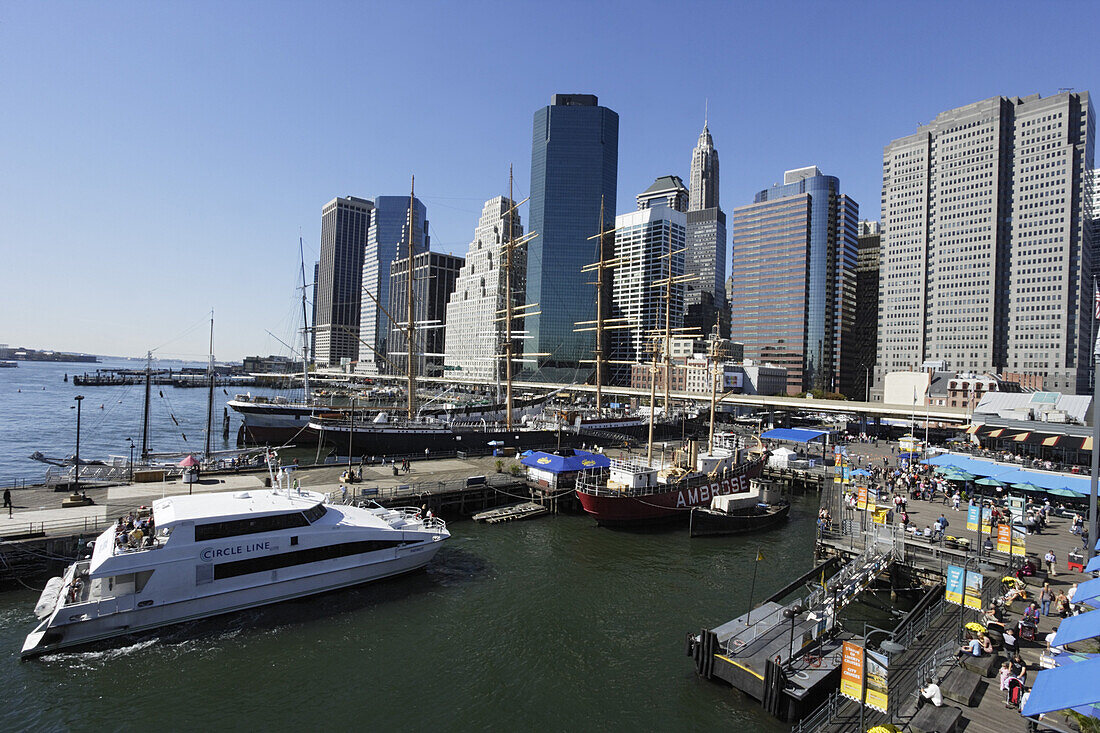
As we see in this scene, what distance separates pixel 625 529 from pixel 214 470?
1184 inches

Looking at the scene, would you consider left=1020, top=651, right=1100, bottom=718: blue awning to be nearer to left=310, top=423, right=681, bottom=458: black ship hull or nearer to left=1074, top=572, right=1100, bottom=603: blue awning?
left=1074, top=572, right=1100, bottom=603: blue awning

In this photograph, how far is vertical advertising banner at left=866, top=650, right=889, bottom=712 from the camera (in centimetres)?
1284

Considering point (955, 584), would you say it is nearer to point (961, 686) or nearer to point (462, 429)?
point (961, 686)

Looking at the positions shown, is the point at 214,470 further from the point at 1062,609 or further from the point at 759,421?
the point at 759,421

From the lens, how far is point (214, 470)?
1558 inches

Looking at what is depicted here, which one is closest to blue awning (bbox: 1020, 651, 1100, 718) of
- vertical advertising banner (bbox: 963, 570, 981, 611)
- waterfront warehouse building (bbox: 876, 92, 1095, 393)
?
vertical advertising banner (bbox: 963, 570, 981, 611)

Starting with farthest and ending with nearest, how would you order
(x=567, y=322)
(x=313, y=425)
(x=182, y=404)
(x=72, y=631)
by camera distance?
1. (x=567, y=322)
2. (x=182, y=404)
3. (x=313, y=425)
4. (x=72, y=631)

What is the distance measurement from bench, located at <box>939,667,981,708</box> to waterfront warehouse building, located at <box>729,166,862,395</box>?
178 meters

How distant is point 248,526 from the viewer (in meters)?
22.1

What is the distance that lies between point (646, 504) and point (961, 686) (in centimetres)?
2336

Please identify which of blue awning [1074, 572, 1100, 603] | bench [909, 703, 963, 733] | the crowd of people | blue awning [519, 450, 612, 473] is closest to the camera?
bench [909, 703, 963, 733]

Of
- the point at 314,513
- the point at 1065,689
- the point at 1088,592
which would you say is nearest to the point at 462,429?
the point at 314,513

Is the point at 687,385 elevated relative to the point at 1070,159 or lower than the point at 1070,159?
lower

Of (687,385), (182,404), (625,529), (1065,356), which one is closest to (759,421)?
(687,385)
